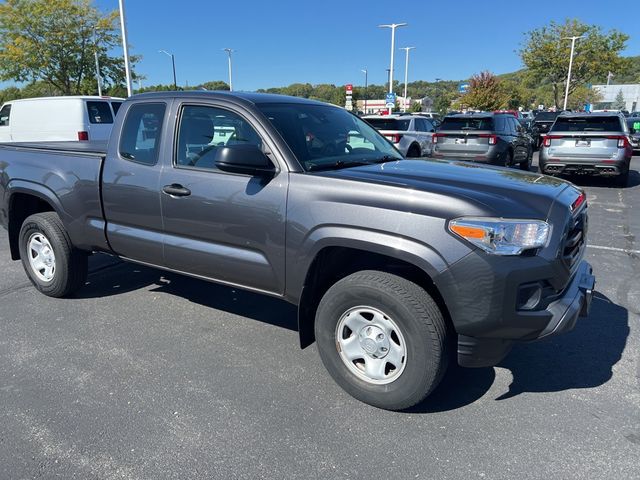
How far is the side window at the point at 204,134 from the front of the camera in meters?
3.58

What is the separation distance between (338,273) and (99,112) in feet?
39.7

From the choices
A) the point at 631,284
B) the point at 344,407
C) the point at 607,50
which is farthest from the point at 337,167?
the point at 607,50

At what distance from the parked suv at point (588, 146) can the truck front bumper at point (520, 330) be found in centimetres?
946

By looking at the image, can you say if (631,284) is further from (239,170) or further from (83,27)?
(83,27)

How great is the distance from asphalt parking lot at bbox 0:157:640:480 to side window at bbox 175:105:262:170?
139 cm

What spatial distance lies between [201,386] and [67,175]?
229cm

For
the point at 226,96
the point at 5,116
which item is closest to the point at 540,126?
the point at 5,116

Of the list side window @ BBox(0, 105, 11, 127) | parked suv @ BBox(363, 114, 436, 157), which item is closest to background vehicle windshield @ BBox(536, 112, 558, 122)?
parked suv @ BBox(363, 114, 436, 157)

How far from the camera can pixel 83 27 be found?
95.1 ft

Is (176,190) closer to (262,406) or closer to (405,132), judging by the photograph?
(262,406)

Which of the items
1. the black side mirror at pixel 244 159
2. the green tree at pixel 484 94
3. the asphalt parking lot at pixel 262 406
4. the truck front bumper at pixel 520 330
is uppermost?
the green tree at pixel 484 94

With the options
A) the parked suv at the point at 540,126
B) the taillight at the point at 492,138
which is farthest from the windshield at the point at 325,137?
the parked suv at the point at 540,126

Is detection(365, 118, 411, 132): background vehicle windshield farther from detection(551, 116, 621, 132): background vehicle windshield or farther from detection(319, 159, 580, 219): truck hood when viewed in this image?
detection(319, 159, 580, 219): truck hood

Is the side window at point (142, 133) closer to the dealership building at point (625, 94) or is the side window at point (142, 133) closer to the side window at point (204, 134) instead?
the side window at point (204, 134)
